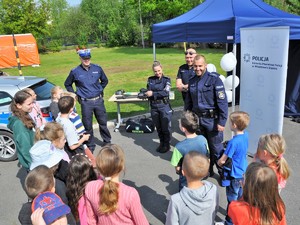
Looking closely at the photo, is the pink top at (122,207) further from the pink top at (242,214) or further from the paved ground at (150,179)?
the paved ground at (150,179)

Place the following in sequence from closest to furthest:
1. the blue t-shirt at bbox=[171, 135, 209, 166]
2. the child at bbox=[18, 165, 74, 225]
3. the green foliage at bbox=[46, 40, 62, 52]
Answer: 1. the child at bbox=[18, 165, 74, 225]
2. the blue t-shirt at bbox=[171, 135, 209, 166]
3. the green foliage at bbox=[46, 40, 62, 52]

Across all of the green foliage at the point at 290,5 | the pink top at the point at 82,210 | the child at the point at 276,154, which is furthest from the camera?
the green foliage at the point at 290,5

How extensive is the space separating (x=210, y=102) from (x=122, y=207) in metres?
2.53

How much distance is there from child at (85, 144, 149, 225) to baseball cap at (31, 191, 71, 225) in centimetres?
25

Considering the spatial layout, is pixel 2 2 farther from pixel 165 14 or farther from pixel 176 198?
pixel 176 198

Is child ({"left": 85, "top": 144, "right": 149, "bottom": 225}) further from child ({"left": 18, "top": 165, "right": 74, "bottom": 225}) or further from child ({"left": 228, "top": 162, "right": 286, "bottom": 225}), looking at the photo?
child ({"left": 228, "top": 162, "right": 286, "bottom": 225})

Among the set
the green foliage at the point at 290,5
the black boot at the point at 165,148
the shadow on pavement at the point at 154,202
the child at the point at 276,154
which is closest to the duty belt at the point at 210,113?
the shadow on pavement at the point at 154,202

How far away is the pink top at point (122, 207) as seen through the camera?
212 cm

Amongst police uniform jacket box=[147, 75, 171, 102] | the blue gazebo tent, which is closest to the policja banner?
the blue gazebo tent

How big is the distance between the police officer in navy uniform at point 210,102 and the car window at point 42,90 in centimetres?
313

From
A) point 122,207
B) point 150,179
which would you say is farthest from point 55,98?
point 122,207

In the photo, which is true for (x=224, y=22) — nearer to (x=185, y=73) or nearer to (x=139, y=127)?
(x=185, y=73)

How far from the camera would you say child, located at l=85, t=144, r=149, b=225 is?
209 centimetres

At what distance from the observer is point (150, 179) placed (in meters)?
4.80
